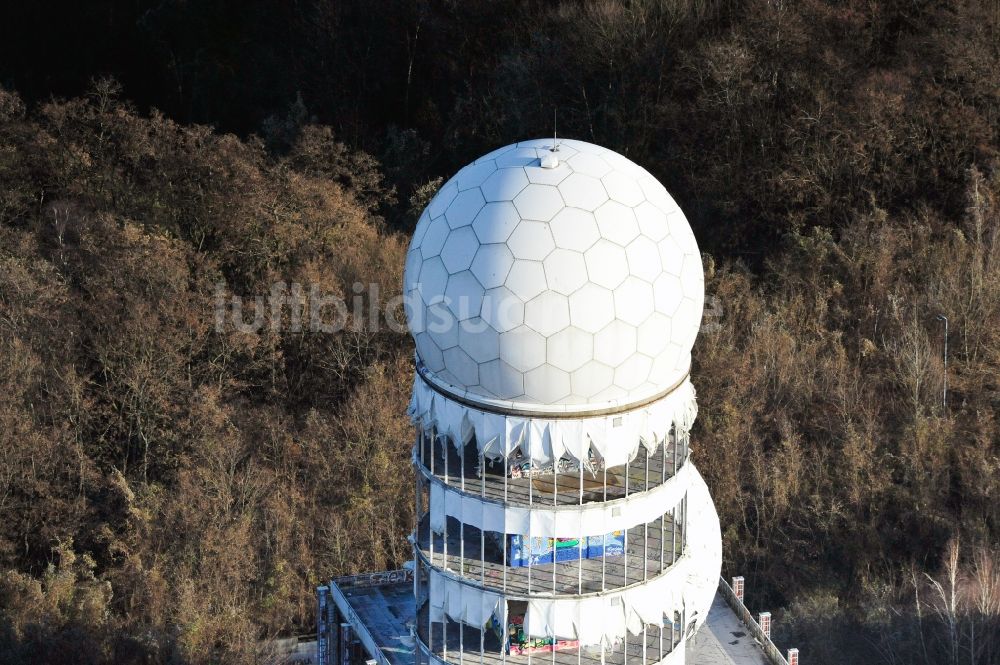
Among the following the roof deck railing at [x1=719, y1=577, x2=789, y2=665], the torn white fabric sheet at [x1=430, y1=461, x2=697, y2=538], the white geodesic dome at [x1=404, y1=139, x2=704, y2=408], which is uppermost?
the white geodesic dome at [x1=404, y1=139, x2=704, y2=408]

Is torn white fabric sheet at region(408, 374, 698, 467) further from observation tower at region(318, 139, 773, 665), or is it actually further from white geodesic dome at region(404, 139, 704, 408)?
white geodesic dome at region(404, 139, 704, 408)

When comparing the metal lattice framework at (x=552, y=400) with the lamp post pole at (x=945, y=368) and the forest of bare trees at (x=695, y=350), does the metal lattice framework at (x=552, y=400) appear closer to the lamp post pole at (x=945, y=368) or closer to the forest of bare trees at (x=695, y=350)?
the forest of bare trees at (x=695, y=350)

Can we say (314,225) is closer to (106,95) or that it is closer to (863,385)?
(106,95)

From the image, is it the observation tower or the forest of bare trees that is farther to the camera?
the forest of bare trees

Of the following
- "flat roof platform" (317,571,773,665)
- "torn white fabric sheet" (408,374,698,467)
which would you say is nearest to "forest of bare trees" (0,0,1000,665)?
"flat roof platform" (317,571,773,665)

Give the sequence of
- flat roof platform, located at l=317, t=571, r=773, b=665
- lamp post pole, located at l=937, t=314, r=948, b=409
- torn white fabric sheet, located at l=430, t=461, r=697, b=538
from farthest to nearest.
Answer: lamp post pole, located at l=937, t=314, r=948, b=409, flat roof platform, located at l=317, t=571, r=773, b=665, torn white fabric sheet, located at l=430, t=461, r=697, b=538

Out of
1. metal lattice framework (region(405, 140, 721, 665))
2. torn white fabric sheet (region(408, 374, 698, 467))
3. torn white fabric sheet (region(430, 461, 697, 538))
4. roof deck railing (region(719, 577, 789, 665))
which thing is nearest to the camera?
metal lattice framework (region(405, 140, 721, 665))

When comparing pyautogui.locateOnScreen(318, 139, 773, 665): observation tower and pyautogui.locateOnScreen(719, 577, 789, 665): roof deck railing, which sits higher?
pyautogui.locateOnScreen(318, 139, 773, 665): observation tower
